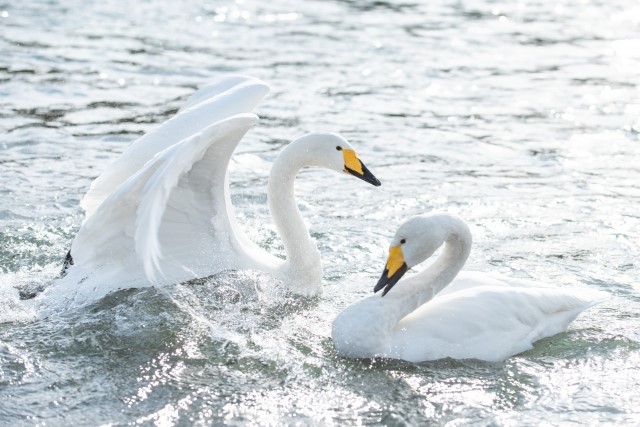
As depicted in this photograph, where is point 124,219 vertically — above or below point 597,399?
above

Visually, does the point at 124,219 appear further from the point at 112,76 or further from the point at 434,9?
the point at 434,9

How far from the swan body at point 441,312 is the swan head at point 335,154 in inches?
34.3

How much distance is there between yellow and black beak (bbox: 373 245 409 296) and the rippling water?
0.50m

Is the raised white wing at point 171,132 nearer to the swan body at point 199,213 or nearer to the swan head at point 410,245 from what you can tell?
the swan body at point 199,213

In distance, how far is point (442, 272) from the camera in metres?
6.80

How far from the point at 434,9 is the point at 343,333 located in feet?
39.4

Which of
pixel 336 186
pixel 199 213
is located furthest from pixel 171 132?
pixel 336 186

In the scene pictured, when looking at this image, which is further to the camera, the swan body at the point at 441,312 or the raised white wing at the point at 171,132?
the raised white wing at the point at 171,132

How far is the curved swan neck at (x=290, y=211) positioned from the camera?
755 cm

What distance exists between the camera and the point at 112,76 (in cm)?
1349

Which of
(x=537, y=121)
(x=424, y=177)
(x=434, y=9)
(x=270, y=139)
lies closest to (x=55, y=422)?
(x=424, y=177)

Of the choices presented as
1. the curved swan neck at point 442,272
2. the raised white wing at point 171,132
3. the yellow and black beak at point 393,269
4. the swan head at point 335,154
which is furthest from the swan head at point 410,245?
the raised white wing at point 171,132

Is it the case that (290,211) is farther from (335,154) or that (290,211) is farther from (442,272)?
(442,272)

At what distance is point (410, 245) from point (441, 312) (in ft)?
1.73
